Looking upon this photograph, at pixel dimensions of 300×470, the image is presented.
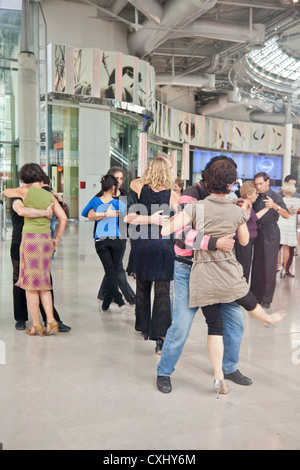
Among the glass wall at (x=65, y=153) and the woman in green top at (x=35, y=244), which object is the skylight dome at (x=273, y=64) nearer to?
the glass wall at (x=65, y=153)

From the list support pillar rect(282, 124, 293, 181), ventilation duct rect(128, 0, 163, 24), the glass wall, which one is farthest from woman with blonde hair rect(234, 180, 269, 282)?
the glass wall

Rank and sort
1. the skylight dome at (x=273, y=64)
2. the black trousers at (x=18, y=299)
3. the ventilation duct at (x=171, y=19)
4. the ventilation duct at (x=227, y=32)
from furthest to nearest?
the skylight dome at (x=273, y=64)
the ventilation duct at (x=227, y=32)
the ventilation duct at (x=171, y=19)
the black trousers at (x=18, y=299)

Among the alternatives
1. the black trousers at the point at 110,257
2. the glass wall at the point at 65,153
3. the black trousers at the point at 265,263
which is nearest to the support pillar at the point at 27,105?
the glass wall at the point at 65,153

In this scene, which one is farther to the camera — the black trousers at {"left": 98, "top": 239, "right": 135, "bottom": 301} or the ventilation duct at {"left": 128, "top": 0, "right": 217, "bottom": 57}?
the ventilation duct at {"left": 128, "top": 0, "right": 217, "bottom": 57}

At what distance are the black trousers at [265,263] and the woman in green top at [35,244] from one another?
2.48 m

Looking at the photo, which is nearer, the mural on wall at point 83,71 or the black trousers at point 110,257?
the black trousers at point 110,257

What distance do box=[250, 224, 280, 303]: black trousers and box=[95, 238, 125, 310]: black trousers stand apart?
5.41ft

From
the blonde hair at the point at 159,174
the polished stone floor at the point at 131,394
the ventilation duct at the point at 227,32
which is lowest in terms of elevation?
the polished stone floor at the point at 131,394

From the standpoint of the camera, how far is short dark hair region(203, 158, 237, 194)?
2.76 metres

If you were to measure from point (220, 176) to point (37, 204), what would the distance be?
1895 mm

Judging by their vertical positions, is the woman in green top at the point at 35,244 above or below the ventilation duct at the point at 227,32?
below

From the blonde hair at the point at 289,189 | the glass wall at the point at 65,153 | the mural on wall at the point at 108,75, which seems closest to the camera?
the blonde hair at the point at 289,189

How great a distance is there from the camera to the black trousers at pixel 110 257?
4.79 m

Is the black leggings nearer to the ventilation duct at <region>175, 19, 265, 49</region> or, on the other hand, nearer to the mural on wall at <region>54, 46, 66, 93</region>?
the ventilation duct at <region>175, 19, 265, 49</region>
